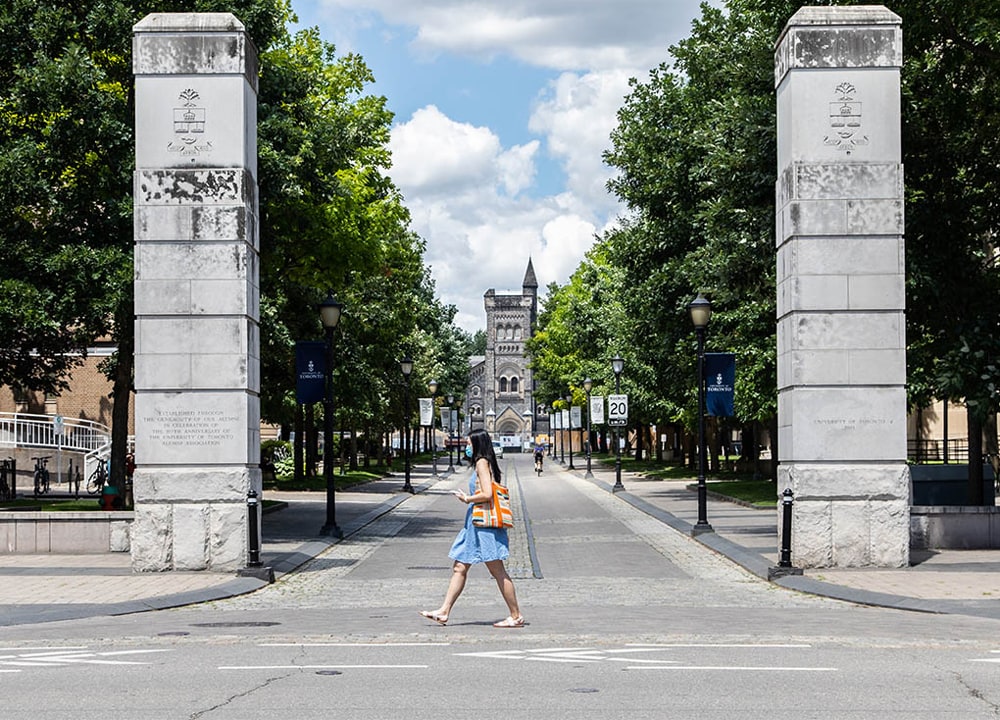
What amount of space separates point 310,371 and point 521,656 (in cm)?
1825

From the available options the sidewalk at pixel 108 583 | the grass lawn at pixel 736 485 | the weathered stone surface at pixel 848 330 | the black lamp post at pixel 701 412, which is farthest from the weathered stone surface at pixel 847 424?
the grass lawn at pixel 736 485

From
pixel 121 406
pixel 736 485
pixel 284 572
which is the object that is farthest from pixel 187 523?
pixel 736 485

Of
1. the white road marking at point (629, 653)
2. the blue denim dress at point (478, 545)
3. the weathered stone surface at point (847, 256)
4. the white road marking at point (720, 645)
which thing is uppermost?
the weathered stone surface at point (847, 256)

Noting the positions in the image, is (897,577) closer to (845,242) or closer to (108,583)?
(845,242)

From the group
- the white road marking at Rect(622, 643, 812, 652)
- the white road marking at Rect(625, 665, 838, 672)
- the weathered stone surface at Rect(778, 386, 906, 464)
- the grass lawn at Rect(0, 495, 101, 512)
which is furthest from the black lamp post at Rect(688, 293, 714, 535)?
the white road marking at Rect(625, 665, 838, 672)

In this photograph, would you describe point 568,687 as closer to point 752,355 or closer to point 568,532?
point 568,532

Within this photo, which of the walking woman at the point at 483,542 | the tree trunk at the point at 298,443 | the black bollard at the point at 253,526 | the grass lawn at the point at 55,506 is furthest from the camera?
the tree trunk at the point at 298,443

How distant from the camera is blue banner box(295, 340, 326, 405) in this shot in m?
29.1

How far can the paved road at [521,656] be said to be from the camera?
9242 millimetres

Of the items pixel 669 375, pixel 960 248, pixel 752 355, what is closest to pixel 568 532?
pixel 752 355

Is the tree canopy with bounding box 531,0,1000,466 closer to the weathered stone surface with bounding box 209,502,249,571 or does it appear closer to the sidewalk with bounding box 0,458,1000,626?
the sidewalk with bounding box 0,458,1000,626

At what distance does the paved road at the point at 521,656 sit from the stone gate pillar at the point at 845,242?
2.63 m

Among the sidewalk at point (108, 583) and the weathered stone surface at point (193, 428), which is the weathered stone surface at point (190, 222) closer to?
the weathered stone surface at point (193, 428)

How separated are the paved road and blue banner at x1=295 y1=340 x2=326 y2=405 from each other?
9020 millimetres
